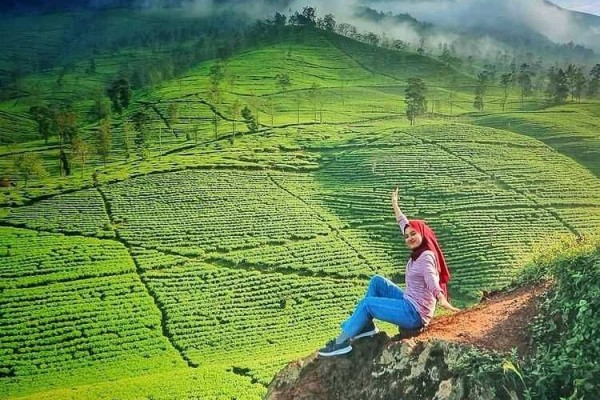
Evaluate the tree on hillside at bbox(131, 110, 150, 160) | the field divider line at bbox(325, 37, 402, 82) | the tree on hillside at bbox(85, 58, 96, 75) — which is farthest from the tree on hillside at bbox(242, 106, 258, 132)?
the tree on hillside at bbox(85, 58, 96, 75)

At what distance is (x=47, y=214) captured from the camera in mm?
67688

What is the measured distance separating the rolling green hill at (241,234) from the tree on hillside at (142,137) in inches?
57.6

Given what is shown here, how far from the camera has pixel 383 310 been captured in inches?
419

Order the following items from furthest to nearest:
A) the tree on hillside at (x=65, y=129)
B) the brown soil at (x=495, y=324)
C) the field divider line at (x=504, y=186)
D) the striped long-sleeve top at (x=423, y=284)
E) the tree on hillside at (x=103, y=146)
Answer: the tree on hillside at (x=65, y=129) < the tree on hillside at (x=103, y=146) < the field divider line at (x=504, y=186) < the striped long-sleeve top at (x=423, y=284) < the brown soil at (x=495, y=324)

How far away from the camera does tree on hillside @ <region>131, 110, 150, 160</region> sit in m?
94.1

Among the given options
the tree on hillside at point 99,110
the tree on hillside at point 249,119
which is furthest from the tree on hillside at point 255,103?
the tree on hillside at point 99,110

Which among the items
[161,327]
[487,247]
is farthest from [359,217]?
[161,327]

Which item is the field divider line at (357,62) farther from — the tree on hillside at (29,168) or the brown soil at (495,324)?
the brown soil at (495,324)

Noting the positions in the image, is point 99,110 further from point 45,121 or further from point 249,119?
point 249,119

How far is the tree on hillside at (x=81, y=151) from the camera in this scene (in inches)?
3497

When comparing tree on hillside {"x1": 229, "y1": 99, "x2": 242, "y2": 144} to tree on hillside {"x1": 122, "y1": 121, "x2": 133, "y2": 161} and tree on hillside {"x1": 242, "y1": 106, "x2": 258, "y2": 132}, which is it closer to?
tree on hillside {"x1": 242, "y1": 106, "x2": 258, "y2": 132}

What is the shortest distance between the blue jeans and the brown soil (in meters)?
0.39

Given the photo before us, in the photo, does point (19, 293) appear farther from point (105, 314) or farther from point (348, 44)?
point (348, 44)

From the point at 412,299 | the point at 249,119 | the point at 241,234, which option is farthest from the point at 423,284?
the point at 249,119
